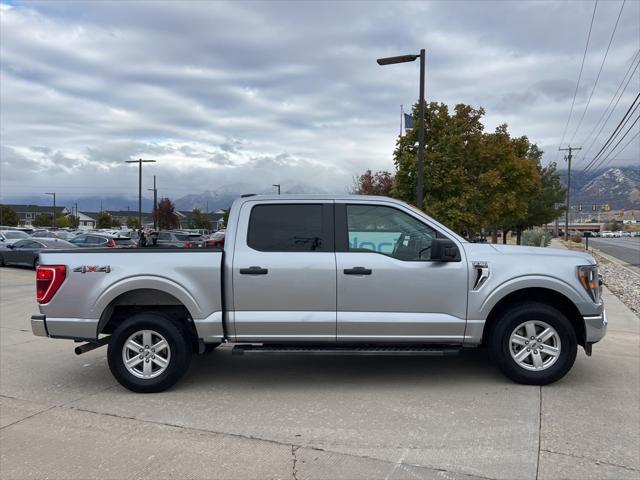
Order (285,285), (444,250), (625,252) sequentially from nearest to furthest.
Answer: (444,250) < (285,285) < (625,252)

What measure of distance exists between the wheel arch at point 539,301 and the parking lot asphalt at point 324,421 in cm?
56

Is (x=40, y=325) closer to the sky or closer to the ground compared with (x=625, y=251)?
closer to the sky

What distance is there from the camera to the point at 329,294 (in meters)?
5.15

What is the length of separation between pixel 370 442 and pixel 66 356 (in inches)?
185

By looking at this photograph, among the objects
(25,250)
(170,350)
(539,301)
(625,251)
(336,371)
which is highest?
(539,301)

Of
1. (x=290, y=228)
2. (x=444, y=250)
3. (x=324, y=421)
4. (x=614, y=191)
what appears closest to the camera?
(x=324, y=421)

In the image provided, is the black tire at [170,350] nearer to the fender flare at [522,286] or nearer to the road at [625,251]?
the fender flare at [522,286]

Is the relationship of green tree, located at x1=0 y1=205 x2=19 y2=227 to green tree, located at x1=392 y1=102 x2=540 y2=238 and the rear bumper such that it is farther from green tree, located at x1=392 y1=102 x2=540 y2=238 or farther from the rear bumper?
the rear bumper

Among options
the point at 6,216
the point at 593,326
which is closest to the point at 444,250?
the point at 593,326

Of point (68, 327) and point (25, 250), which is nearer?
point (68, 327)

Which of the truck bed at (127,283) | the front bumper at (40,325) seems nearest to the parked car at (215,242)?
the truck bed at (127,283)

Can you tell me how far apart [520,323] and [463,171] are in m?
14.0

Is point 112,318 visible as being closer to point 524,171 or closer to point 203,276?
point 203,276

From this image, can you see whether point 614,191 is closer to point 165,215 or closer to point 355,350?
point 165,215
